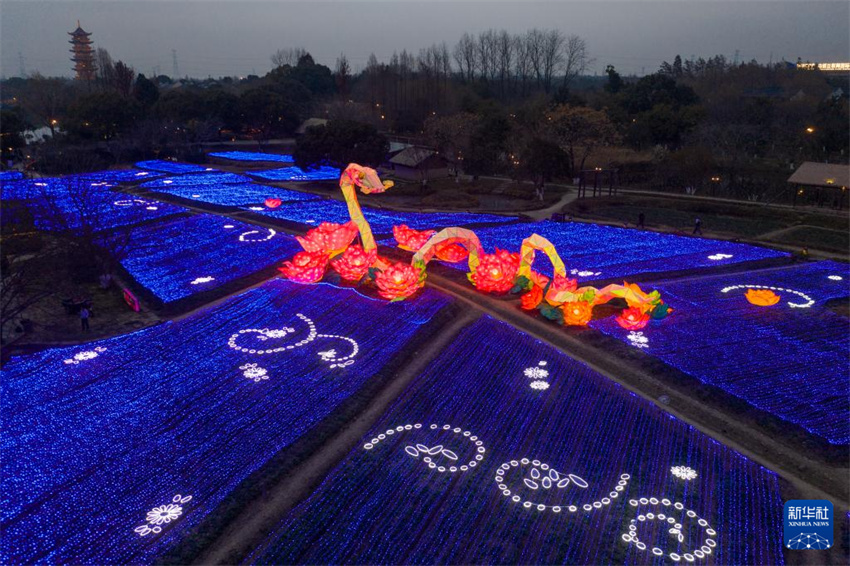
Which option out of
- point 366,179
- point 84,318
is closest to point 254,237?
point 366,179

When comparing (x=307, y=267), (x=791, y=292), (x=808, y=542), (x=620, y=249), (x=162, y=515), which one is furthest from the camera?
(x=620, y=249)

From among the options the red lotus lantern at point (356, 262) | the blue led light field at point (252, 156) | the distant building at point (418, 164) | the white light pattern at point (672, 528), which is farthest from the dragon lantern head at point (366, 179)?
the blue led light field at point (252, 156)

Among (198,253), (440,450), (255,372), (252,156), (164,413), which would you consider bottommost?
(440,450)

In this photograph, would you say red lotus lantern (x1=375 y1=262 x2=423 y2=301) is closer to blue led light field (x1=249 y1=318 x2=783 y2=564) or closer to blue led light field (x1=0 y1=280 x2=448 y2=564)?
blue led light field (x1=0 y1=280 x2=448 y2=564)

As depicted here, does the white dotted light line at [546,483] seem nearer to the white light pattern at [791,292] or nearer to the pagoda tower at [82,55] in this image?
the white light pattern at [791,292]

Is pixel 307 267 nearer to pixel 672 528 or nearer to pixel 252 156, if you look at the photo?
pixel 672 528
